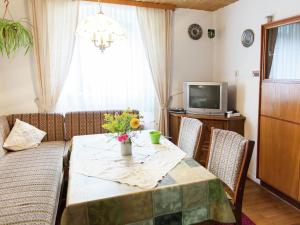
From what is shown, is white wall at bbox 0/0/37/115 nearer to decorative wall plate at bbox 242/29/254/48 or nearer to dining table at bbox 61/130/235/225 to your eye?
dining table at bbox 61/130/235/225

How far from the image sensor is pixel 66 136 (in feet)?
10.6

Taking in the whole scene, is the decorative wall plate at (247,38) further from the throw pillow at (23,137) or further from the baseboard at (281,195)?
the throw pillow at (23,137)

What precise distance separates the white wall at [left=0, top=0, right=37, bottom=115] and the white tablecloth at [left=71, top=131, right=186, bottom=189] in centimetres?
154

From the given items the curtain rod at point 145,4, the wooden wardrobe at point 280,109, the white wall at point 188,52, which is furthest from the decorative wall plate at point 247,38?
the curtain rod at point 145,4

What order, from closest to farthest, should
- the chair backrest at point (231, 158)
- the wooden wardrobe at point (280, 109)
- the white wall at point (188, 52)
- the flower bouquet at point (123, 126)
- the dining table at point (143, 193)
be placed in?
the dining table at point (143, 193)
the chair backrest at point (231, 158)
the flower bouquet at point (123, 126)
the wooden wardrobe at point (280, 109)
the white wall at point (188, 52)

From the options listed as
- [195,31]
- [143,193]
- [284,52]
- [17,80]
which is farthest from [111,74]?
[143,193]

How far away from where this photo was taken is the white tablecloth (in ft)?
4.78

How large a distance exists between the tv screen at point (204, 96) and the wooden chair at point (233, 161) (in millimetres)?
1595

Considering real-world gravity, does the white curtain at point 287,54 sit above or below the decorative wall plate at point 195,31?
below

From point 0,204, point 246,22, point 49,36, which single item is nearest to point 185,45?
point 246,22

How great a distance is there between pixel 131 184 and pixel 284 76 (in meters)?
2.17

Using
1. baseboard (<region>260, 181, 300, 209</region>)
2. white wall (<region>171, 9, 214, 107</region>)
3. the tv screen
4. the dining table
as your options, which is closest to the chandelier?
the dining table

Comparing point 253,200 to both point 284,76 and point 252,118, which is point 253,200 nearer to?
point 252,118

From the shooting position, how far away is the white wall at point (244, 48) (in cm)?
286
